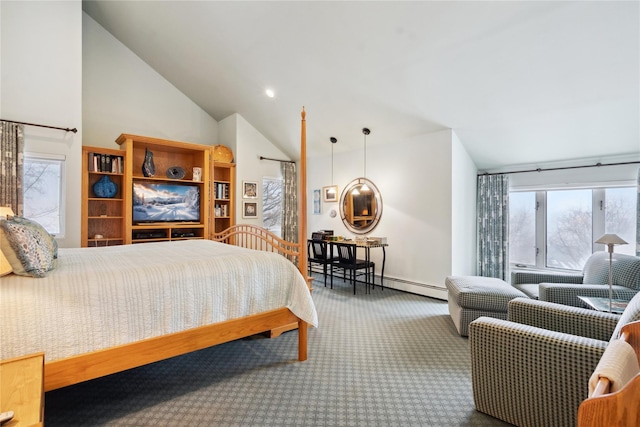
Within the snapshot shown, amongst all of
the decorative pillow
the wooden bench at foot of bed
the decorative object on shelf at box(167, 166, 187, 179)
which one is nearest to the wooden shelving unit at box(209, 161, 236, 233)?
the decorative object on shelf at box(167, 166, 187, 179)

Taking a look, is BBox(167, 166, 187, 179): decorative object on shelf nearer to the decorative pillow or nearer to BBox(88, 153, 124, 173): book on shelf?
BBox(88, 153, 124, 173): book on shelf

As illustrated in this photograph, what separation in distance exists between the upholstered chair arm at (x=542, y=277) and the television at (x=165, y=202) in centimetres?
452

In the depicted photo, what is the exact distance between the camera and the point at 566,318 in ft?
6.19

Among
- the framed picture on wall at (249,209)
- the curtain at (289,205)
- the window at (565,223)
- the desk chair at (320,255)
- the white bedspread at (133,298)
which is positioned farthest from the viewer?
the curtain at (289,205)

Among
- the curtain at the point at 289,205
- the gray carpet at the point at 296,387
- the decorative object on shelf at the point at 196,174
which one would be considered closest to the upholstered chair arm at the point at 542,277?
the gray carpet at the point at 296,387

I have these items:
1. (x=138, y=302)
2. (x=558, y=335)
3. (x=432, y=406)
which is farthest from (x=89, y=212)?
(x=558, y=335)

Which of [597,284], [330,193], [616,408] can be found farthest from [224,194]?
[616,408]

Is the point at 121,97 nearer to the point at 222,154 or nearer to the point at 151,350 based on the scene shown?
the point at 222,154

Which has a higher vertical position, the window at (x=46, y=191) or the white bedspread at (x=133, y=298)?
the window at (x=46, y=191)

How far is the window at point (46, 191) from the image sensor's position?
3.52 m

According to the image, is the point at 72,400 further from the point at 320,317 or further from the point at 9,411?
the point at 320,317

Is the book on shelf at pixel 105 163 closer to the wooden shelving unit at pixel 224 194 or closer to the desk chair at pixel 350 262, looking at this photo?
the wooden shelving unit at pixel 224 194

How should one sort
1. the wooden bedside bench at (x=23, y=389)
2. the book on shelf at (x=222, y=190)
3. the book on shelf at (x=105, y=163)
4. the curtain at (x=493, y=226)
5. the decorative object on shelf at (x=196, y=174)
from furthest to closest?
the book on shelf at (x=222, y=190), the decorative object on shelf at (x=196, y=174), the curtain at (x=493, y=226), the book on shelf at (x=105, y=163), the wooden bedside bench at (x=23, y=389)

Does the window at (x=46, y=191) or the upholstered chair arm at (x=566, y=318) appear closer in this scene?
the upholstered chair arm at (x=566, y=318)
